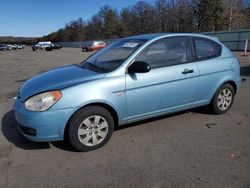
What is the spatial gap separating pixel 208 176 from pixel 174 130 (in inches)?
58.4

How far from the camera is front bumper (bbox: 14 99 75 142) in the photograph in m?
3.75

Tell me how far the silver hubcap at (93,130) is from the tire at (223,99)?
237 centimetres

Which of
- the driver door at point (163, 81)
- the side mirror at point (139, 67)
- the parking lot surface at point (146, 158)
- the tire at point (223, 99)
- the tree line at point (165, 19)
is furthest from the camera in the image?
the tree line at point (165, 19)

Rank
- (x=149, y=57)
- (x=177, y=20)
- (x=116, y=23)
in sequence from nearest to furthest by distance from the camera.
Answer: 1. (x=149, y=57)
2. (x=177, y=20)
3. (x=116, y=23)

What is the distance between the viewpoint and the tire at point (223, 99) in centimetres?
534

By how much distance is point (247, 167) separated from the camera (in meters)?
3.48

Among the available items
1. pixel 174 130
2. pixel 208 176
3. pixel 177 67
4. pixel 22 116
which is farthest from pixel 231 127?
pixel 22 116

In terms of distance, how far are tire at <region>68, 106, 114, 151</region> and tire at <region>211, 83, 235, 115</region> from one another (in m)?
2.25

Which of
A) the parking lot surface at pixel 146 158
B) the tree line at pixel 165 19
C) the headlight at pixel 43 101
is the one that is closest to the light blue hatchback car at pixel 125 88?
the headlight at pixel 43 101

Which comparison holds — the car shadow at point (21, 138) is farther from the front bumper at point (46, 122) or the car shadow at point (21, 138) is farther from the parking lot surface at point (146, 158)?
the front bumper at point (46, 122)

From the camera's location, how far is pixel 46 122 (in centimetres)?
375

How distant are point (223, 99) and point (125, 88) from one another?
2322 millimetres

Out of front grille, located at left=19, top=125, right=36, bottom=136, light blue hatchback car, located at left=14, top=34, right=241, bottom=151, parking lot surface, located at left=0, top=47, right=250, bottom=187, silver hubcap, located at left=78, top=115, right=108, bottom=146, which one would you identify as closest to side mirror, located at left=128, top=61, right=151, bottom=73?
light blue hatchback car, located at left=14, top=34, right=241, bottom=151

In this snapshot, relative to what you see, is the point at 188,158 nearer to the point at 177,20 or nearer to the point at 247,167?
the point at 247,167
